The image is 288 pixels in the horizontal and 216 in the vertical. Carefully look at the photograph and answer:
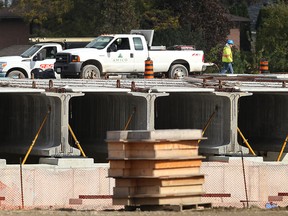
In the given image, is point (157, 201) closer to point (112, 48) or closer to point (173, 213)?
point (173, 213)

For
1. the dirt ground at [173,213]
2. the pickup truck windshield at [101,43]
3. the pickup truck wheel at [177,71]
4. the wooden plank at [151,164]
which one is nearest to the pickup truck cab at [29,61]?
the pickup truck windshield at [101,43]

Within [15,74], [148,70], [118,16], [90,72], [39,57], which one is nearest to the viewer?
[148,70]

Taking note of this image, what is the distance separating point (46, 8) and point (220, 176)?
48484 millimetres

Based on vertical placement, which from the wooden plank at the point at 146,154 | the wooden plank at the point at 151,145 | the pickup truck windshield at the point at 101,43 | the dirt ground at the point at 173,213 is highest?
the pickup truck windshield at the point at 101,43

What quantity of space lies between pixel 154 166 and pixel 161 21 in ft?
173

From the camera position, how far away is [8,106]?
4231cm

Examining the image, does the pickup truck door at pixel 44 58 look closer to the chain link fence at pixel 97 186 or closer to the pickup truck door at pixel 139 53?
the pickup truck door at pixel 139 53

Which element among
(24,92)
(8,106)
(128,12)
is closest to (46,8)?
(128,12)

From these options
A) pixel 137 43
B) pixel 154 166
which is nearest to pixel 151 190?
pixel 154 166

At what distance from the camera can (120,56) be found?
50781 mm

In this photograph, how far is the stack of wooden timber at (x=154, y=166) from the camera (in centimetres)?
2655

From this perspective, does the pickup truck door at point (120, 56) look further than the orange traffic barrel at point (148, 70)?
Yes

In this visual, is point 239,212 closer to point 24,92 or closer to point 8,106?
point 24,92

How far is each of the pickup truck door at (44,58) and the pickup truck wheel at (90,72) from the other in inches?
178
